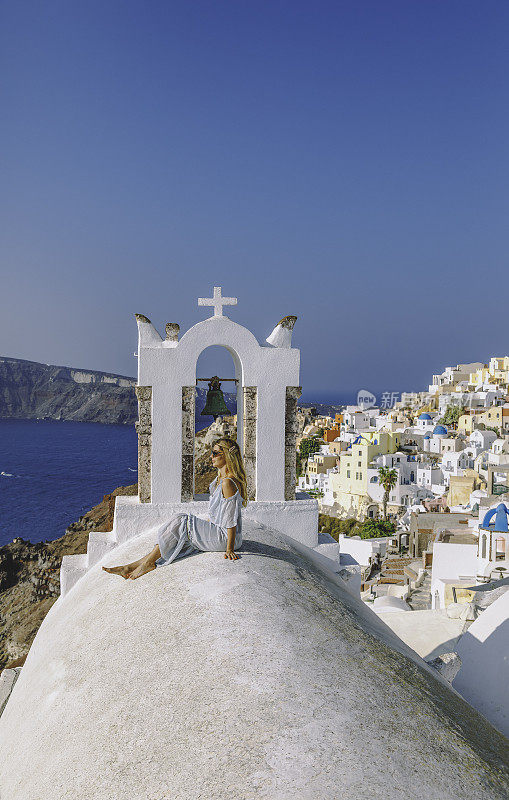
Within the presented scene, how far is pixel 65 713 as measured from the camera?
122 inches

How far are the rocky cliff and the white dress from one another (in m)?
144

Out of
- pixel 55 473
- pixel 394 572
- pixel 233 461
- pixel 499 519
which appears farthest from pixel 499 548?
pixel 55 473

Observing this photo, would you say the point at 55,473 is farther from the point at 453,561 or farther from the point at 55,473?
the point at 453,561

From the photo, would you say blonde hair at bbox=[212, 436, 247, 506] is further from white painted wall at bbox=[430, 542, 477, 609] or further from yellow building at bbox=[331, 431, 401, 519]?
yellow building at bbox=[331, 431, 401, 519]

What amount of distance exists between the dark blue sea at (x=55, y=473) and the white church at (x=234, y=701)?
43.6 metres

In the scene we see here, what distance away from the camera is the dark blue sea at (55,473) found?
169 ft

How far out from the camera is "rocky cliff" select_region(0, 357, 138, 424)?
486 feet

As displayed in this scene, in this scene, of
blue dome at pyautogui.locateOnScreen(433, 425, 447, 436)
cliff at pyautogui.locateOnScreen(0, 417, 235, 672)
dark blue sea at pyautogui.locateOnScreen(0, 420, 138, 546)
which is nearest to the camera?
cliff at pyautogui.locateOnScreen(0, 417, 235, 672)

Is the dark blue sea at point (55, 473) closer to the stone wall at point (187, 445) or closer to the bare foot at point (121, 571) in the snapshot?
the stone wall at point (187, 445)

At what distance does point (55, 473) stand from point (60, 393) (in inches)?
3417

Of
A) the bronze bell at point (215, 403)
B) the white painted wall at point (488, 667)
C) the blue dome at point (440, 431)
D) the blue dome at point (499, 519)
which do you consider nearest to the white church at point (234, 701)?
the white painted wall at point (488, 667)

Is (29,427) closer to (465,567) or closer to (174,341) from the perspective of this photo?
(465,567)

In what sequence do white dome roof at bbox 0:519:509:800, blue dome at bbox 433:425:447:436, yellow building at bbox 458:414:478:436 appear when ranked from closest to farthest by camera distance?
white dome roof at bbox 0:519:509:800 → blue dome at bbox 433:425:447:436 → yellow building at bbox 458:414:478:436

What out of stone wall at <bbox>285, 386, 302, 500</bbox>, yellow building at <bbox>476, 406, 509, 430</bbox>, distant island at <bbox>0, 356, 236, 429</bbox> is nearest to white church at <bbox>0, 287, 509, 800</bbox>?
stone wall at <bbox>285, 386, 302, 500</bbox>
